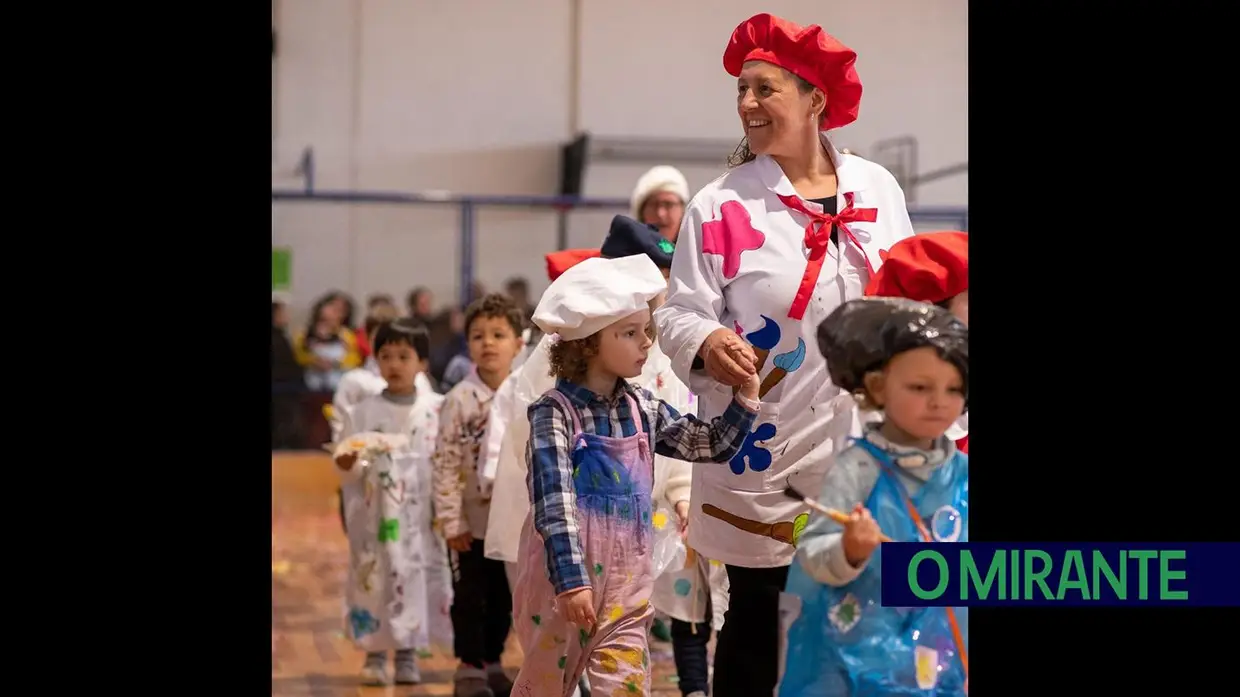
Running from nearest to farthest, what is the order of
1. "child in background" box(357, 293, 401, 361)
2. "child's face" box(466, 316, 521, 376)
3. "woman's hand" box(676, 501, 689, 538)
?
"woman's hand" box(676, 501, 689, 538), "child's face" box(466, 316, 521, 376), "child in background" box(357, 293, 401, 361)

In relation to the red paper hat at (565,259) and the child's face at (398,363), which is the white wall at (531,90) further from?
the child's face at (398,363)

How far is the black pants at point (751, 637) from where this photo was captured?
9.67ft

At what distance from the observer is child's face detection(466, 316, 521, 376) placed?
15.8 feet

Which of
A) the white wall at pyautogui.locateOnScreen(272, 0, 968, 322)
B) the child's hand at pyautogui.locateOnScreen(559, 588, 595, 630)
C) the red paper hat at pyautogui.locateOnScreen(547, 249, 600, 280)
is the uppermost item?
the white wall at pyautogui.locateOnScreen(272, 0, 968, 322)

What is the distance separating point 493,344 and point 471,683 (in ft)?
3.10

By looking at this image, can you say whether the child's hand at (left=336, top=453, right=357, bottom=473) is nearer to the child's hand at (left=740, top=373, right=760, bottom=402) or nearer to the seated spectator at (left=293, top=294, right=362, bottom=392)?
the child's hand at (left=740, top=373, right=760, bottom=402)

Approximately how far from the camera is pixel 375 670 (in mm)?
5105

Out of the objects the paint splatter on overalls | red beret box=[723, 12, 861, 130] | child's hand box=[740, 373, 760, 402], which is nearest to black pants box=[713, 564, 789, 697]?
the paint splatter on overalls

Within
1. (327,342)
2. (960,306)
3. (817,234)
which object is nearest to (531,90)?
(817,234)

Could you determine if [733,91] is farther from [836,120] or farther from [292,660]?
[292,660]
